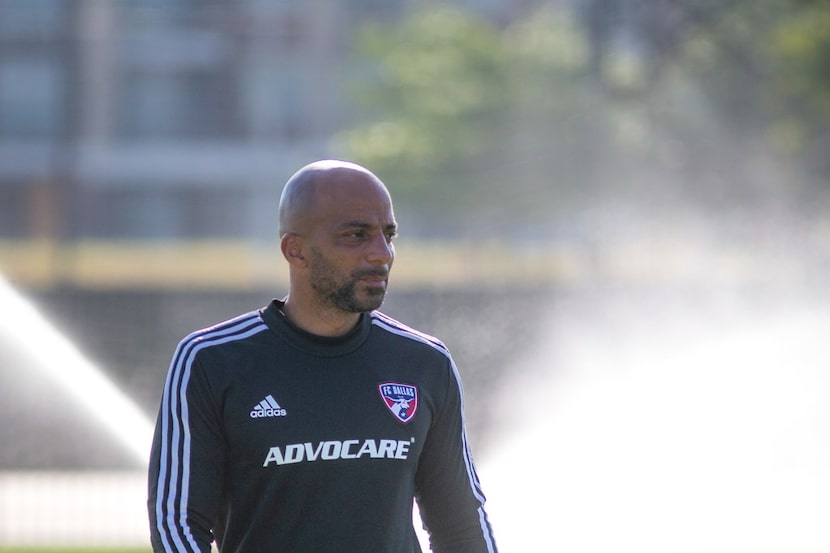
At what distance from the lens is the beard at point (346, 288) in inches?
107

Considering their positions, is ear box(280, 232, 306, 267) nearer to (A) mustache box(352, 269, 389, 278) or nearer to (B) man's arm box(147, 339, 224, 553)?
(A) mustache box(352, 269, 389, 278)

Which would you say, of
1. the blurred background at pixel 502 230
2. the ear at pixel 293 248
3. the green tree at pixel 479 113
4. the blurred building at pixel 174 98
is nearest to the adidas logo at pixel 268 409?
the ear at pixel 293 248

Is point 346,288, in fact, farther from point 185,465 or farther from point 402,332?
point 185,465

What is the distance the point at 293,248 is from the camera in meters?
2.77

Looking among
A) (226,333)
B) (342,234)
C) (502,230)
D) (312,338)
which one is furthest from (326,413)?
(502,230)

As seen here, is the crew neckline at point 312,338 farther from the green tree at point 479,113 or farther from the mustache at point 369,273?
the green tree at point 479,113

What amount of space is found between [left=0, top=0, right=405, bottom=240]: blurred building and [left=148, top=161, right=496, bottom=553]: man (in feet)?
119

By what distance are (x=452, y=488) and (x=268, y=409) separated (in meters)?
0.49

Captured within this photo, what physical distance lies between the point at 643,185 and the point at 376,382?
67.9 ft

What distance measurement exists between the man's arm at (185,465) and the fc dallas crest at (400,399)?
0.36 m

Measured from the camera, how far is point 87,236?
2964cm

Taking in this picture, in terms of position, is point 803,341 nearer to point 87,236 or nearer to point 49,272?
point 49,272

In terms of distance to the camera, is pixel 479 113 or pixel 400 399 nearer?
pixel 400 399

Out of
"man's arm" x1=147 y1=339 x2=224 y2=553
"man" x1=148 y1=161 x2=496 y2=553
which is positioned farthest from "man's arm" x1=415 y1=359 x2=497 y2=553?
"man's arm" x1=147 y1=339 x2=224 y2=553
